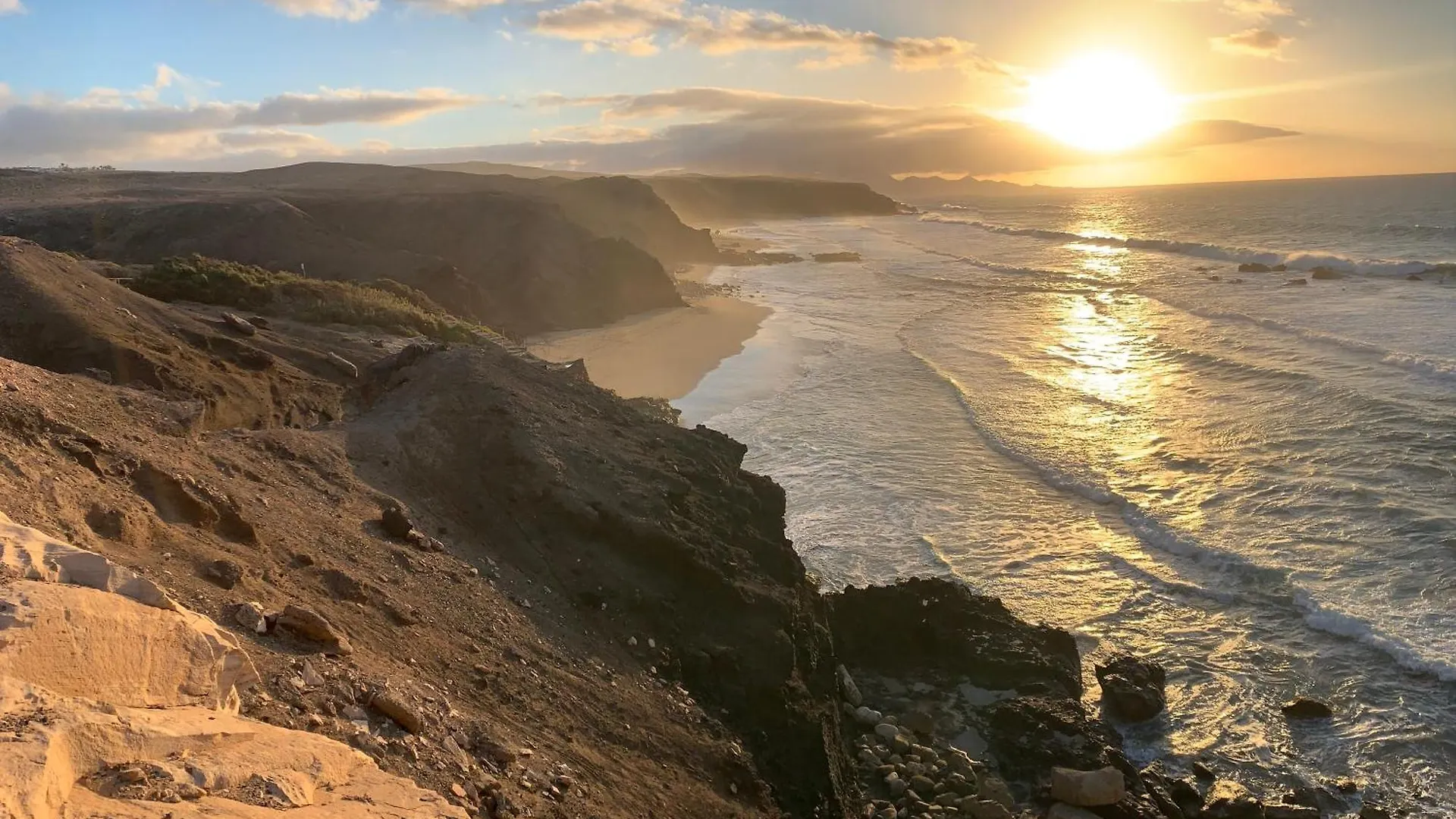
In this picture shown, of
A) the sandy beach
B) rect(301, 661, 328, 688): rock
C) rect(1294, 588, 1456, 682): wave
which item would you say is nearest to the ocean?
rect(1294, 588, 1456, 682): wave

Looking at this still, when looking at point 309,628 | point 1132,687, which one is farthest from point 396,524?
point 1132,687

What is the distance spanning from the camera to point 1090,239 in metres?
75.8

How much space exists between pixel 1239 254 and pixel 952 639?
56.4 m

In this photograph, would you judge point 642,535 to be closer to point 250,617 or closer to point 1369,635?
point 250,617

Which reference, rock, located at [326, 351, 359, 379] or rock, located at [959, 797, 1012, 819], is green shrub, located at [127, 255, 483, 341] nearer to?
rock, located at [326, 351, 359, 379]

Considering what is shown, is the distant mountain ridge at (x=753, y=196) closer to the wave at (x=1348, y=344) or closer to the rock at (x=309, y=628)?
the wave at (x=1348, y=344)

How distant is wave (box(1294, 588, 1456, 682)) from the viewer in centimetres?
1087

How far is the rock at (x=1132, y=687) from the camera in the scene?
1032 centimetres

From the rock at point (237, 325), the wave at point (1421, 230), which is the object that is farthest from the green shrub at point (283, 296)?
the wave at point (1421, 230)

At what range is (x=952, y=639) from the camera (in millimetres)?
11188

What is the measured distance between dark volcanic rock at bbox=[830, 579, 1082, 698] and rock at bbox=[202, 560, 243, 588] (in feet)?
23.1

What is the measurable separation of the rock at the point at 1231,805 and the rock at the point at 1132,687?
3.88ft

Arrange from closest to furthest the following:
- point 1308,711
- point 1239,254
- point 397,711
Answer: point 397,711, point 1308,711, point 1239,254

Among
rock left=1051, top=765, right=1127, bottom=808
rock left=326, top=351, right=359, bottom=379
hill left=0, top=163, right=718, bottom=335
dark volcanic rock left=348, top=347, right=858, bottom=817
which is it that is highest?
hill left=0, top=163, right=718, bottom=335
